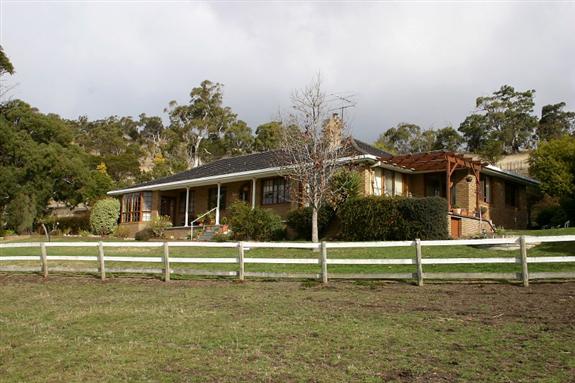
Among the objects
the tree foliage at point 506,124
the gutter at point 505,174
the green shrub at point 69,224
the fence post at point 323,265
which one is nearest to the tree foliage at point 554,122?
the tree foliage at point 506,124

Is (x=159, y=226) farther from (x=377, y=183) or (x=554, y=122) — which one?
(x=554, y=122)

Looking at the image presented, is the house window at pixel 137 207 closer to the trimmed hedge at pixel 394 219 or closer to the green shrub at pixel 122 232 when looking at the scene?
the green shrub at pixel 122 232

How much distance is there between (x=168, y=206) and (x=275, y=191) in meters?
9.00

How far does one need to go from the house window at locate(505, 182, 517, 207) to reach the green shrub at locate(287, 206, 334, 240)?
10.9 metres

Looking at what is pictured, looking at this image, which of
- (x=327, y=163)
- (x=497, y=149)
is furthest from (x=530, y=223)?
(x=327, y=163)

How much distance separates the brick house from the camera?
24484 mm

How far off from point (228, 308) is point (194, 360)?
336 cm

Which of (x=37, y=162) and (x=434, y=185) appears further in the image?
(x=37, y=162)

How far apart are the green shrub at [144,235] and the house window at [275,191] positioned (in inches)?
254

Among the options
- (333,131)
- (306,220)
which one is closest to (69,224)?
(306,220)

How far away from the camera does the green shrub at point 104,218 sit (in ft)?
112

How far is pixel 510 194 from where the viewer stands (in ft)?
98.9

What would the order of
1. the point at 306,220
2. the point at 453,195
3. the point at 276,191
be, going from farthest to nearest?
1. the point at 276,191
2. the point at 453,195
3. the point at 306,220

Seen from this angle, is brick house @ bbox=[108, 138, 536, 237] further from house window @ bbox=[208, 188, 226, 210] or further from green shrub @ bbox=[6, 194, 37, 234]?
green shrub @ bbox=[6, 194, 37, 234]
